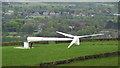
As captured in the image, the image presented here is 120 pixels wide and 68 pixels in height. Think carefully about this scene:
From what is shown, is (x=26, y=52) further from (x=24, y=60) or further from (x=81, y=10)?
(x=81, y=10)

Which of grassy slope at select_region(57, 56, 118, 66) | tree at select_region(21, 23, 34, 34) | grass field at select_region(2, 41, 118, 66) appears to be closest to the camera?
grassy slope at select_region(57, 56, 118, 66)

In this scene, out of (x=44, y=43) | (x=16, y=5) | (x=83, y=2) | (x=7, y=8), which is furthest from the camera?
(x=83, y=2)

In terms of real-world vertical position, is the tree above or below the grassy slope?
below

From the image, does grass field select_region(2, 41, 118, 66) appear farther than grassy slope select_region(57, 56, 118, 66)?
Yes

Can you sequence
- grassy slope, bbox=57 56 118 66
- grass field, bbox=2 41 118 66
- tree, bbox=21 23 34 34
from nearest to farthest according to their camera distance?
grassy slope, bbox=57 56 118 66, grass field, bbox=2 41 118 66, tree, bbox=21 23 34 34

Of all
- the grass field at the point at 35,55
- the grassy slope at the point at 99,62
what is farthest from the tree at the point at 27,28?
the grassy slope at the point at 99,62

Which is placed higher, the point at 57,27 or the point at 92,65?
the point at 92,65

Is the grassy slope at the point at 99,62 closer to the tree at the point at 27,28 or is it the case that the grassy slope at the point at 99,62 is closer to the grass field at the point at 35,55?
the grass field at the point at 35,55

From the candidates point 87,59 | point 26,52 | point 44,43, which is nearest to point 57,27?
point 44,43

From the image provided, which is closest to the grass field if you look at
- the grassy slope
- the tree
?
the grassy slope

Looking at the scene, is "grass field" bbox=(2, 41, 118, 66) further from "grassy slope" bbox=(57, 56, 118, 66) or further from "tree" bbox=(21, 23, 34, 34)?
"tree" bbox=(21, 23, 34, 34)

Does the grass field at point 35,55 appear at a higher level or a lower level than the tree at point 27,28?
higher
